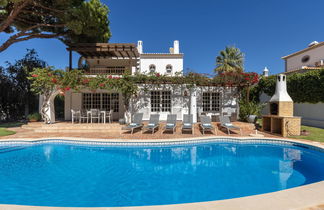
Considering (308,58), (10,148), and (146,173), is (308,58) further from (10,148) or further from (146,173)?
(10,148)

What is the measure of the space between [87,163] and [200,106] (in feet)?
37.8

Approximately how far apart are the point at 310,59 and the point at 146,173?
96.2 ft

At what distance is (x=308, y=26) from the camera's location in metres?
21.1

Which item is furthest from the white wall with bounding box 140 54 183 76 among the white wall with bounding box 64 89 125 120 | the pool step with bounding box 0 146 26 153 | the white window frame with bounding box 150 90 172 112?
the pool step with bounding box 0 146 26 153

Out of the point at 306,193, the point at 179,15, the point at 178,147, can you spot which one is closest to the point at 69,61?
the point at 178,147

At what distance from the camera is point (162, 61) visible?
19781mm

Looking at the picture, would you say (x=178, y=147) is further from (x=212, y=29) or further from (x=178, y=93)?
(x=212, y=29)

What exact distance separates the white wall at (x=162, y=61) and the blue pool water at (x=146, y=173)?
13647 millimetres

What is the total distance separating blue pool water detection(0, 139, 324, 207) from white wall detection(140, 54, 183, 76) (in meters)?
13.6

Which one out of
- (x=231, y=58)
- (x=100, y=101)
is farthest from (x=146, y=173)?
(x=231, y=58)

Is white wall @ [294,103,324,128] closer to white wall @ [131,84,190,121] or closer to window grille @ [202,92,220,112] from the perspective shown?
window grille @ [202,92,220,112]

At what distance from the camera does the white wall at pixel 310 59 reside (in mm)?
20172

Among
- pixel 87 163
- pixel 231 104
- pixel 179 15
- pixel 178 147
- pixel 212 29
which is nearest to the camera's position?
pixel 87 163

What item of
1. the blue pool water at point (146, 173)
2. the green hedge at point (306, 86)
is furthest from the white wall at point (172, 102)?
the green hedge at point (306, 86)
